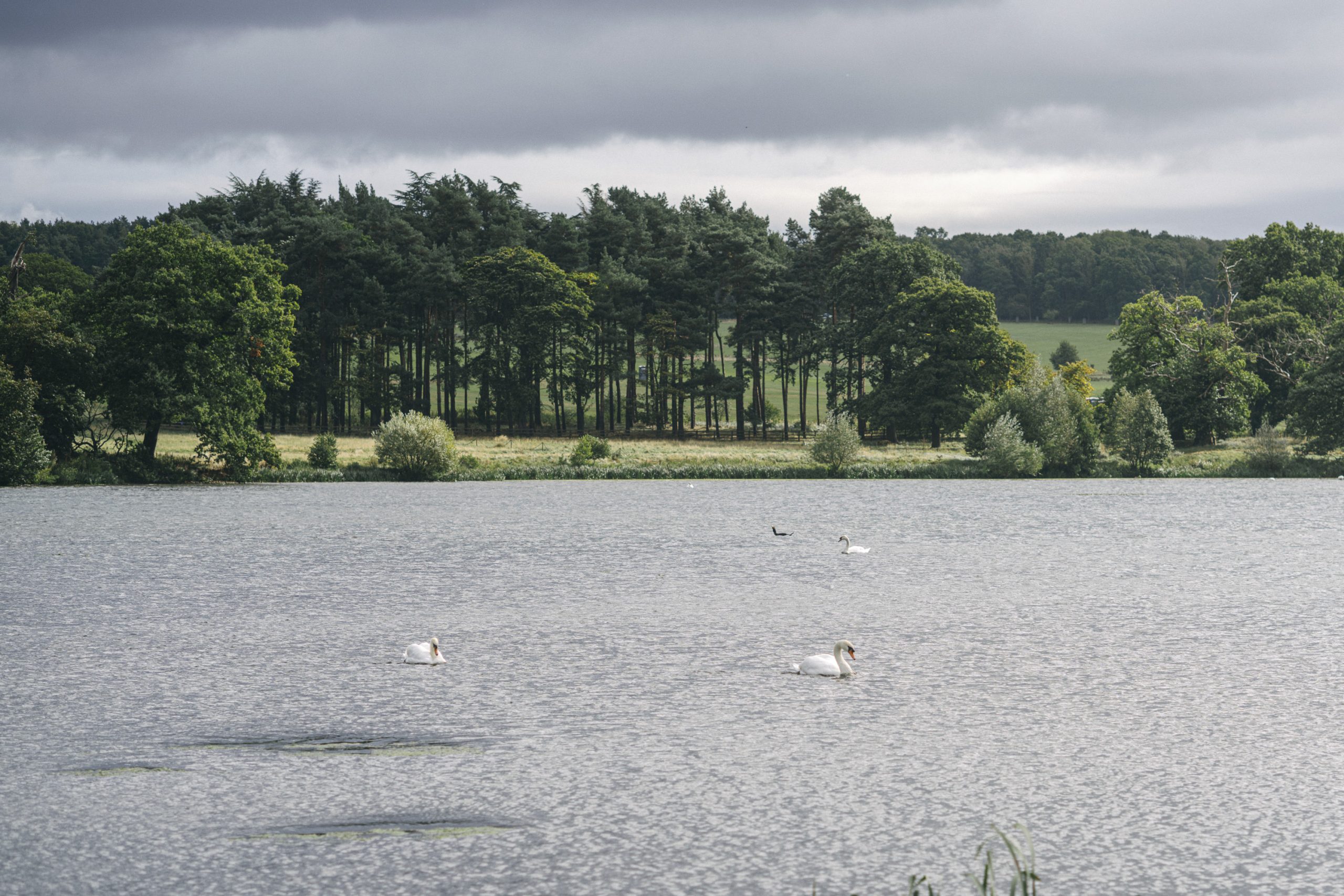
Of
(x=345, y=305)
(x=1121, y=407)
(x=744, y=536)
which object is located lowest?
(x=744, y=536)

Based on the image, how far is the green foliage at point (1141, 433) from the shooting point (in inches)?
2793

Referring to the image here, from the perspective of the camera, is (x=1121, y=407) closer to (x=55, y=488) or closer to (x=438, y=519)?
(x=438, y=519)

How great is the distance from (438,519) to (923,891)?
1506 inches

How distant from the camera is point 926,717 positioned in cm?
1544

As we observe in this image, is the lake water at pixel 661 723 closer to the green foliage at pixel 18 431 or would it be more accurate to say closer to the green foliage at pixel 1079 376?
the green foliage at pixel 18 431

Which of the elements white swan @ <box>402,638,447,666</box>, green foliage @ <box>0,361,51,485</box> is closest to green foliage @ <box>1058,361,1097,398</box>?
green foliage @ <box>0,361,51,485</box>

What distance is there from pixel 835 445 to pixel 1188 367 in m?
30.0

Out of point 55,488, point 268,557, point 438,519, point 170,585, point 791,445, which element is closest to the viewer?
point 170,585

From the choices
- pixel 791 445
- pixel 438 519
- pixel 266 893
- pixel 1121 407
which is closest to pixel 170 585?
pixel 438 519

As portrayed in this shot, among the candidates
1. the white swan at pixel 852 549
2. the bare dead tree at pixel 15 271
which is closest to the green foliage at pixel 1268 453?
the white swan at pixel 852 549

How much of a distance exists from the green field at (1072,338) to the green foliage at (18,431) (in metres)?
120

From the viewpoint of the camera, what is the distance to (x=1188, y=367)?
270 ft

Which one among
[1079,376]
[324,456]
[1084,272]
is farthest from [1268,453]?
[1084,272]

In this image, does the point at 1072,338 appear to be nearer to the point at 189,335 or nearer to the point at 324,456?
the point at 324,456
